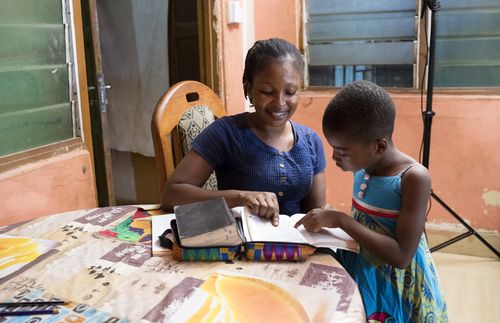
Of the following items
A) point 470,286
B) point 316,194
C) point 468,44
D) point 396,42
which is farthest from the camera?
point 396,42

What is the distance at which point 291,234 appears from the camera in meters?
0.98

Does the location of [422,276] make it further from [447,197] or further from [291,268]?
[447,197]

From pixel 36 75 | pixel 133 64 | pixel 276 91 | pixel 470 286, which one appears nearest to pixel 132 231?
pixel 276 91

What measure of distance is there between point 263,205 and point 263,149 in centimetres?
26

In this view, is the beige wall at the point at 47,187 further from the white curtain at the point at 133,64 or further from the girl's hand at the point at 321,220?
the white curtain at the point at 133,64

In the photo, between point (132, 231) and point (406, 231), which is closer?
point (406, 231)

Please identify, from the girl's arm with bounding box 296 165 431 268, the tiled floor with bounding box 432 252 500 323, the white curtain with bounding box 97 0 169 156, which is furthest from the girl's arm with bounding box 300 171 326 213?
the white curtain with bounding box 97 0 169 156

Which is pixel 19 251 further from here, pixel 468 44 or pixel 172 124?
pixel 468 44

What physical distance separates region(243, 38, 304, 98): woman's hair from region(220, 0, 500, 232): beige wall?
3.87 ft

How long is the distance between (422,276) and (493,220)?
1789 millimetres

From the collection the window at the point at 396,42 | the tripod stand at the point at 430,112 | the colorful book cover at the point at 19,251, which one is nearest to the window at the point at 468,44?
the window at the point at 396,42

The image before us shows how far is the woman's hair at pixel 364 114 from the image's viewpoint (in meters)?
1.00

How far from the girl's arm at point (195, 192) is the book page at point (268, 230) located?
3 cm

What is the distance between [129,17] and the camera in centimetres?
277
